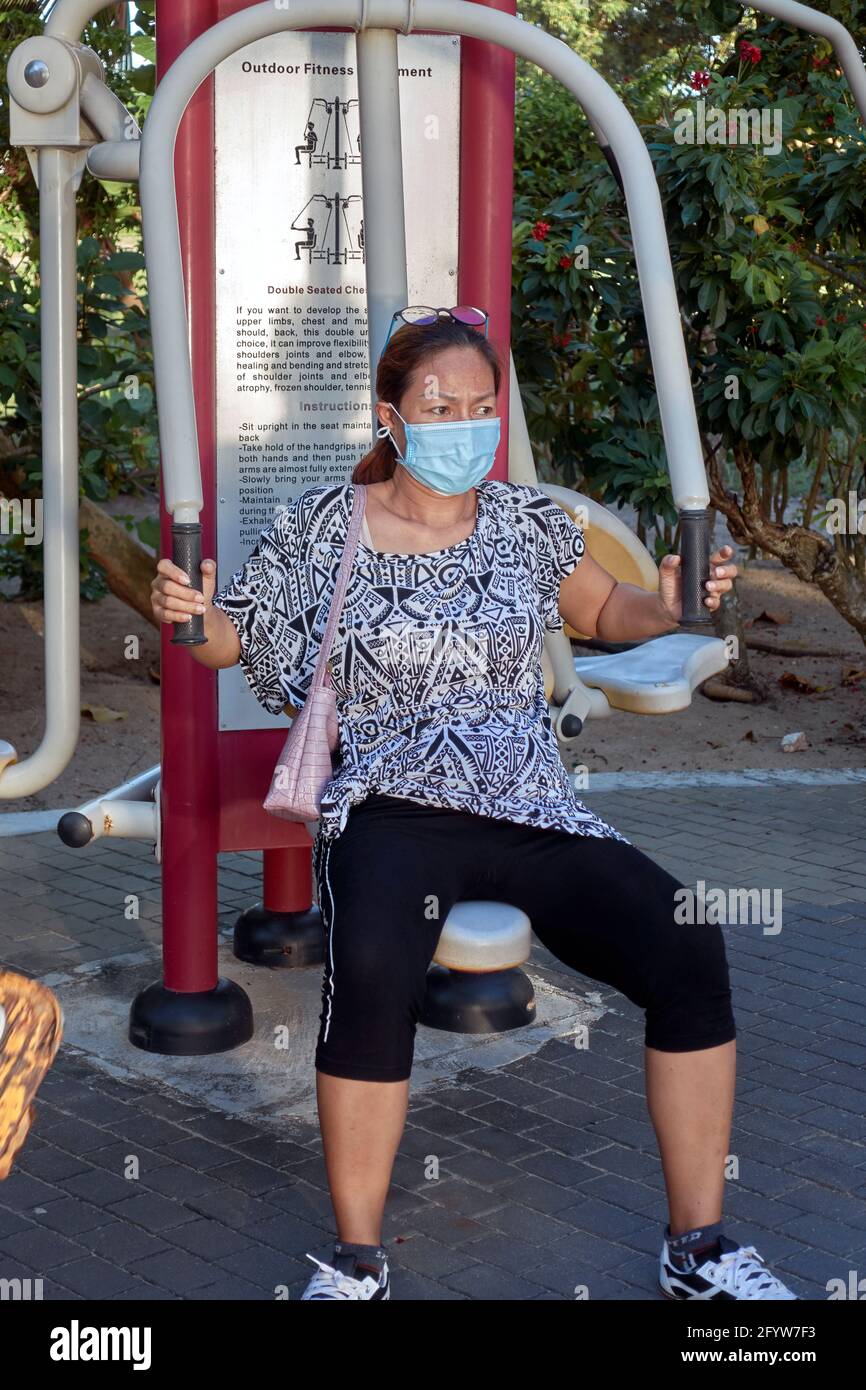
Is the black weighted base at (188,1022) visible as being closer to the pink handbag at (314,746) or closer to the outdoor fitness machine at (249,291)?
the outdoor fitness machine at (249,291)

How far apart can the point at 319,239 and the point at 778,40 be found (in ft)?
11.4

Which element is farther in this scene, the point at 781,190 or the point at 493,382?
the point at 781,190

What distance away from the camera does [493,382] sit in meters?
3.03

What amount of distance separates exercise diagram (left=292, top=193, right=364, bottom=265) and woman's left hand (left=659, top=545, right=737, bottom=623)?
1229 millimetres

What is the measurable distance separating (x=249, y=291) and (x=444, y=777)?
1384 mm

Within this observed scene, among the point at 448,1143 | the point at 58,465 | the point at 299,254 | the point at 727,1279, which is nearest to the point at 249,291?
the point at 299,254

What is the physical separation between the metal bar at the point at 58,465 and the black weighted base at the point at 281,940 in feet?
3.66

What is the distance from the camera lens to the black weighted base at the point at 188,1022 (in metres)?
3.78

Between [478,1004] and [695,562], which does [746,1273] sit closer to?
[695,562]

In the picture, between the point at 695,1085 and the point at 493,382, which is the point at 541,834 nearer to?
the point at 695,1085
